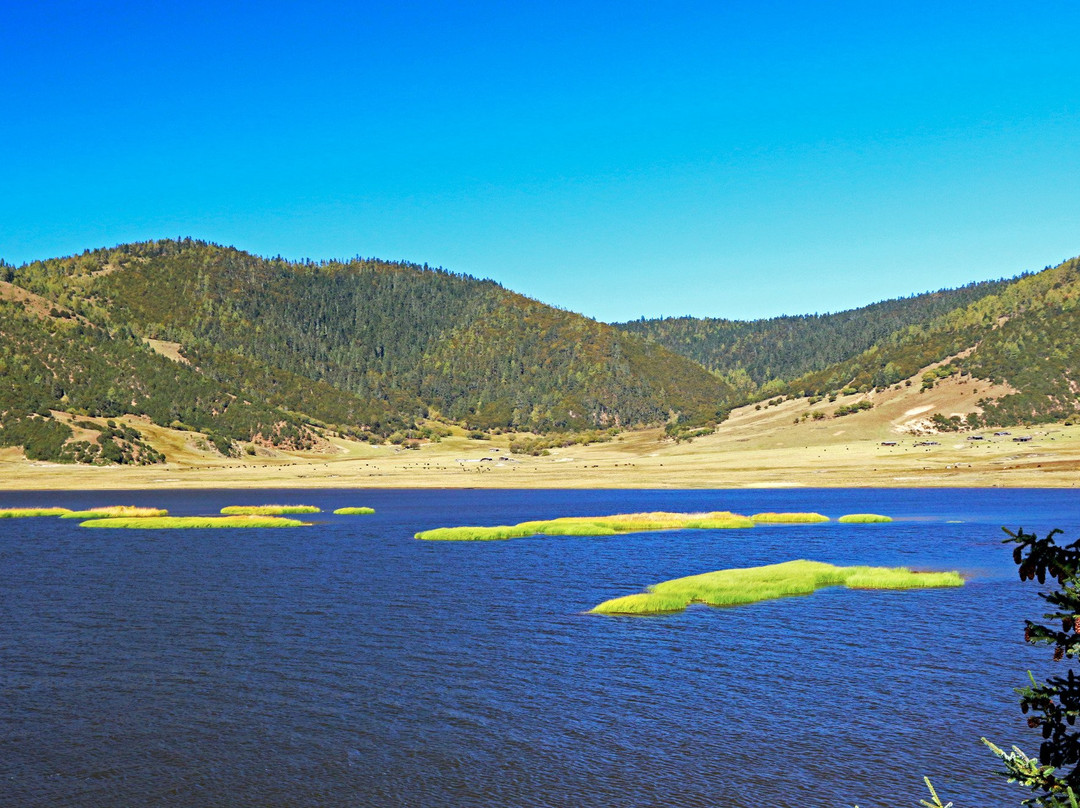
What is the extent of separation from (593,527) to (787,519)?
21191 mm

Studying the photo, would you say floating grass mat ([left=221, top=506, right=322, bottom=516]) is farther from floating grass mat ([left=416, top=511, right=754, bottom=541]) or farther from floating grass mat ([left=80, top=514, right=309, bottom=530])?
floating grass mat ([left=416, top=511, right=754, bottom=541])

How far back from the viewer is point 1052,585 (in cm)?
4247

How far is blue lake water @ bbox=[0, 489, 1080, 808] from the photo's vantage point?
24.5m

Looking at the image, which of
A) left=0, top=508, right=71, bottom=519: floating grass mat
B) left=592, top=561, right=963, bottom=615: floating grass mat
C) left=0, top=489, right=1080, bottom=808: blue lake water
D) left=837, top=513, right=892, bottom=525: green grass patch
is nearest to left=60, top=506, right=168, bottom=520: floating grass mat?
left=0, top=508, right=71, bottom=519: floating grass mat

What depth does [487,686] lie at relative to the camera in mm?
33125

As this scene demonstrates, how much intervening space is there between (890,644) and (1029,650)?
4.97 meters

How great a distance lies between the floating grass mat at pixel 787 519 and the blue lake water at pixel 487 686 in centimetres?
2527

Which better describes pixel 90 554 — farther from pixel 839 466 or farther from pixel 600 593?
pixel 839 466

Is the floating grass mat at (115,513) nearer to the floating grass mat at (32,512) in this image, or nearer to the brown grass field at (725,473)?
the floating grass mat at (32,512)

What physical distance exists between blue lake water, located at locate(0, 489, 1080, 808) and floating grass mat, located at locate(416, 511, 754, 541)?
13417 millimetres

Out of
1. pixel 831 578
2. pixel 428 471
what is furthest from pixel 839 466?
pixel 831 578

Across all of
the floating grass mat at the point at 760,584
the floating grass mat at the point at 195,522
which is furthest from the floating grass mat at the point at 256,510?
the floating grass mat at the point at 760,584

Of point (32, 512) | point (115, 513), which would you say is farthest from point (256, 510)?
point (32, 512)

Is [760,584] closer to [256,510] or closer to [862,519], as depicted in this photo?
[862,519]
